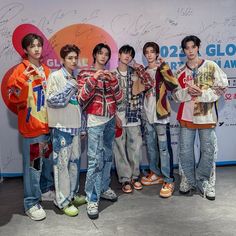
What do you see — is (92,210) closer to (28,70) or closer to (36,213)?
(36,213)

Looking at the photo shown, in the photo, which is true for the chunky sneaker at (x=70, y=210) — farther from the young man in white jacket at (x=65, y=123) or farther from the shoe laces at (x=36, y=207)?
the shoe laces at (x=36, y=207)

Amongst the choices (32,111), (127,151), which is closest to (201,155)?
(127,151)

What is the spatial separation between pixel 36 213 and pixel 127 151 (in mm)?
993

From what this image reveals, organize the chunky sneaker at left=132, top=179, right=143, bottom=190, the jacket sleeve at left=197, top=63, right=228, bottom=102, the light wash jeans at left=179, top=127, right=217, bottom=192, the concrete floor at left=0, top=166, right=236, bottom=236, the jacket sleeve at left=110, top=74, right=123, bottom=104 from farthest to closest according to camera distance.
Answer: the chunky sneaker at left=132, top=179, right=143, bottom=190 < the light wash jeans at left=179, top=127, right=217, bottom=192 < the jacket sleeve at left=197, top=63, right=228, bottom=102 < the jacket sleeve at left=110, top=74, right=123, bottom=104 < the concrete floor at left=0, top=166, right=236, bottom=236

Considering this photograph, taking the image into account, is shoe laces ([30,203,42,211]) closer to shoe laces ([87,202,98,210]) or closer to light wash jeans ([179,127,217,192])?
shoe laces ([87,202,98,210])

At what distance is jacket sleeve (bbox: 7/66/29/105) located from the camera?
2.56m

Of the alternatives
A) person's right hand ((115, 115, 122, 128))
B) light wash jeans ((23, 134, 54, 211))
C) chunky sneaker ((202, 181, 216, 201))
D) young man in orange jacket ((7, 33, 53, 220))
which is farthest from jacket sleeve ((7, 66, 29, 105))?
chunky sneaker ((202, 181, 216, 201))

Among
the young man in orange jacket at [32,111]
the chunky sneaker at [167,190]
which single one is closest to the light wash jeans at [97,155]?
the young man in orange jacket at [32,111]

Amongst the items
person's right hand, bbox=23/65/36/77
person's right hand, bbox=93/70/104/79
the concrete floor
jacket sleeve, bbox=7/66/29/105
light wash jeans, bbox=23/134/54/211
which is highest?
person's right hand, bbox=23/65/36/77

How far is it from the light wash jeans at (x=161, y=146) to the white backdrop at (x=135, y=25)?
1.96ft

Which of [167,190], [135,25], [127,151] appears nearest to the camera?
[167,190]

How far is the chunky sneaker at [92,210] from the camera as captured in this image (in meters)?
2.70

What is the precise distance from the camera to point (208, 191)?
305cm

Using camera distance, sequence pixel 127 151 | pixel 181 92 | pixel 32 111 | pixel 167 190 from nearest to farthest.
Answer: pixel 32 111 < pixel 181 92 < pixel 167 190 < pixel 127 151
